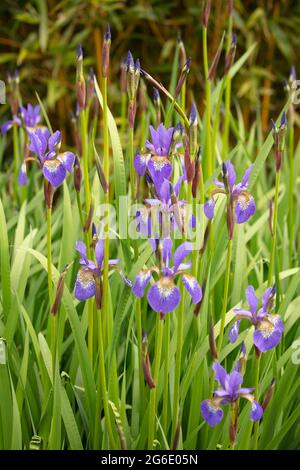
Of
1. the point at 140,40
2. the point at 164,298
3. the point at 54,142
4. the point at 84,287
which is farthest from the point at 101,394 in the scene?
the point at 140,40

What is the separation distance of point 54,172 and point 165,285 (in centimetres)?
26

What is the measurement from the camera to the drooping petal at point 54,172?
43.1 inches

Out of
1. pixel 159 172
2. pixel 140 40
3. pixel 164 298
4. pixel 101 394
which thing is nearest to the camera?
pixel 164 298

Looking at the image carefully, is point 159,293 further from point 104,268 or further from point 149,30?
point 149,30

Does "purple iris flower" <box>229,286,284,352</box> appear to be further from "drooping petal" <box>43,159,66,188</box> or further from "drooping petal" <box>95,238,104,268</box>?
"drooping petal" <box>43,159,66,188</box>

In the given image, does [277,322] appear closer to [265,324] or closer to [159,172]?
[265,324]

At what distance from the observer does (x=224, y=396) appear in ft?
3.35

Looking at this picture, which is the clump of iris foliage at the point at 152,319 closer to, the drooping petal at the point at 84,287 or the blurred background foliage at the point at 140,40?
the drooping petal at the point at 84,287

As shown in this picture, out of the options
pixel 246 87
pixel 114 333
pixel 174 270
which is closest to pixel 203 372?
pixel 114 333

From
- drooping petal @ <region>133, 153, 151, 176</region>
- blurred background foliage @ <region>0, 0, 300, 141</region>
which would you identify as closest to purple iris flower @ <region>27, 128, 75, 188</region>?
drooping petal @ <region>133, 153, 151, 176</region>

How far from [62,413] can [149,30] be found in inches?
118

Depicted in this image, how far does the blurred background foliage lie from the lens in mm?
3438

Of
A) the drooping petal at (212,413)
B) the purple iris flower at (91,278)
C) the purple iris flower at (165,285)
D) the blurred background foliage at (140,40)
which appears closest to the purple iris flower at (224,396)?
the drooping petal at (212,413)

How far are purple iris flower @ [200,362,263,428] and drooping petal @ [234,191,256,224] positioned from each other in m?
0.23
